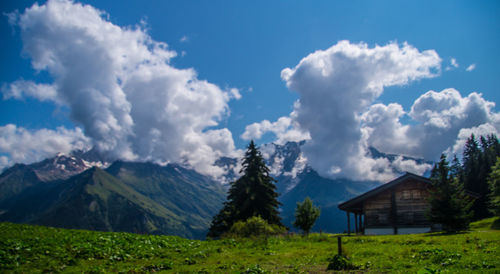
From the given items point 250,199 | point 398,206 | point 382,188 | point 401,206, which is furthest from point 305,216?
point 401,206

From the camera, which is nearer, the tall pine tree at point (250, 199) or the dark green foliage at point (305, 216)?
the dark green foliage at point (305, 216)

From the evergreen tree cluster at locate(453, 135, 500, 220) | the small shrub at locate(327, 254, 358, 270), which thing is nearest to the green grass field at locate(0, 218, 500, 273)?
the small shrub at locate(327, 254, 358, 270)

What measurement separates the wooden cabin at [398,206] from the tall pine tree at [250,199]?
10.8m

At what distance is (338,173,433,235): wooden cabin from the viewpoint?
34.3 meters

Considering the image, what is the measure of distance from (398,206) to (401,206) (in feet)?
→ 1.03

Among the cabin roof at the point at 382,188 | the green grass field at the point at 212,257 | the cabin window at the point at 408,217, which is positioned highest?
the cabin roof at the point at 382,188

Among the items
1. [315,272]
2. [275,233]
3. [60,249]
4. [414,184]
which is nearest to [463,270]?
[315,272]

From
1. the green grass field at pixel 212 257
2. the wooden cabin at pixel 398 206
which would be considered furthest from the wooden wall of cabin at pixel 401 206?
the green grass field at pixel 212 257

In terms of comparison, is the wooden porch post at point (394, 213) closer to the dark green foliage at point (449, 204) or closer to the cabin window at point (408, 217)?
the cabin window at point (408, 217)

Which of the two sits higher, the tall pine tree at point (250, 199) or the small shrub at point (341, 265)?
the tall pine tree at point (250, 199)

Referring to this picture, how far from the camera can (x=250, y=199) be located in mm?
42656

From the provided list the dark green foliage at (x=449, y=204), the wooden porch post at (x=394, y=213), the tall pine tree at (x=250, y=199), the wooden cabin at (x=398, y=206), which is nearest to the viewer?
the dark green foliage at (x=449, y=204)

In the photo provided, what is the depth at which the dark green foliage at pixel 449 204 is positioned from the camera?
2442cm

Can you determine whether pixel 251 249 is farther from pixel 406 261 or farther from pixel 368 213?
pixel 368 213
